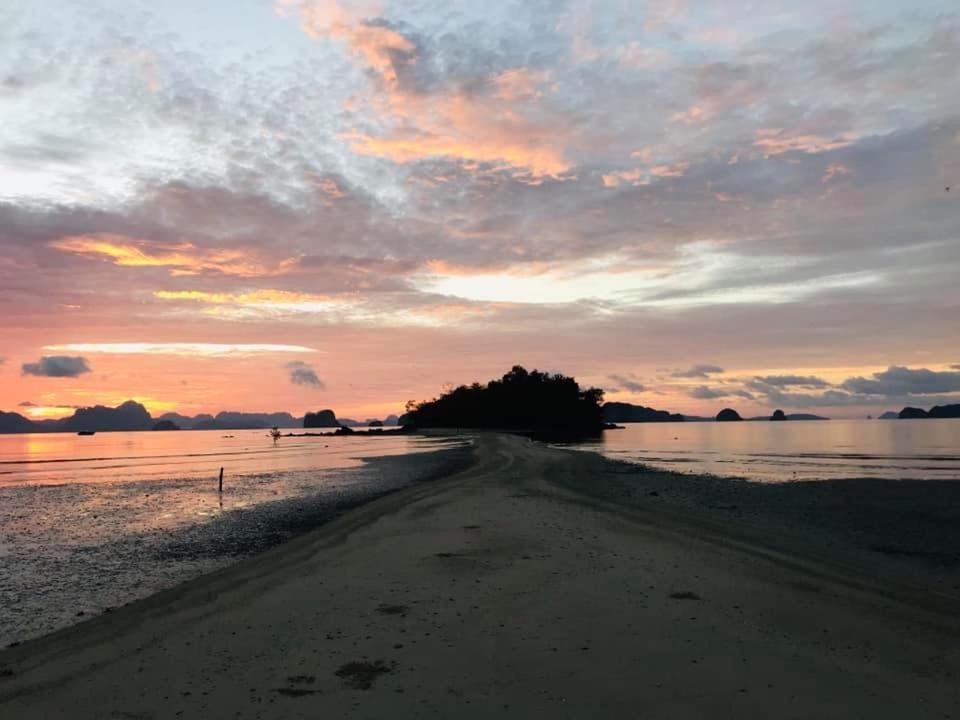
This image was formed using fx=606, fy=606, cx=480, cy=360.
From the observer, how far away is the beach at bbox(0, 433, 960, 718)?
713cm

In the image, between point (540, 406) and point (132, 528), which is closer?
point (132, 528)

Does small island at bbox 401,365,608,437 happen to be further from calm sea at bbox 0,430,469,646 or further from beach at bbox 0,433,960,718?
beach at bbox 0,433,960,718

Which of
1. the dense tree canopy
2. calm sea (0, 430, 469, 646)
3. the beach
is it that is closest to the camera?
the beach

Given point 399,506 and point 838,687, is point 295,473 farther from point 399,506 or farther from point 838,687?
point 838,687

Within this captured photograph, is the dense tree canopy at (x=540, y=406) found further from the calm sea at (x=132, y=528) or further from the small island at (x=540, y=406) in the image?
the calm sea at (x=132, y=528)

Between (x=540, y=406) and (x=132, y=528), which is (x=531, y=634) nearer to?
(x=132, y=528)

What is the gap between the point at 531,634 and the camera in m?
9.14

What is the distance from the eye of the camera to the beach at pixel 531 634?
7.13 m

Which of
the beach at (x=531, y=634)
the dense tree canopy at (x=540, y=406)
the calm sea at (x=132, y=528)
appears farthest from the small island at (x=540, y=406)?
the beach at (x=531, y=634)

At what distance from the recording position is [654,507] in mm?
23172

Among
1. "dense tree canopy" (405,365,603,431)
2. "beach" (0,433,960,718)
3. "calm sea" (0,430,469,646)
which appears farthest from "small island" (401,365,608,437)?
"beach" (0,433,960,718)

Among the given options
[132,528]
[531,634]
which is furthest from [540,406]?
[531,634]

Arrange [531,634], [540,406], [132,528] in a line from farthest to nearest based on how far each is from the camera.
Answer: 1. [540,406]
2. [132,528]
3. [531,634]

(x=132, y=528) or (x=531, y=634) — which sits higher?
(x=531, y=634)
